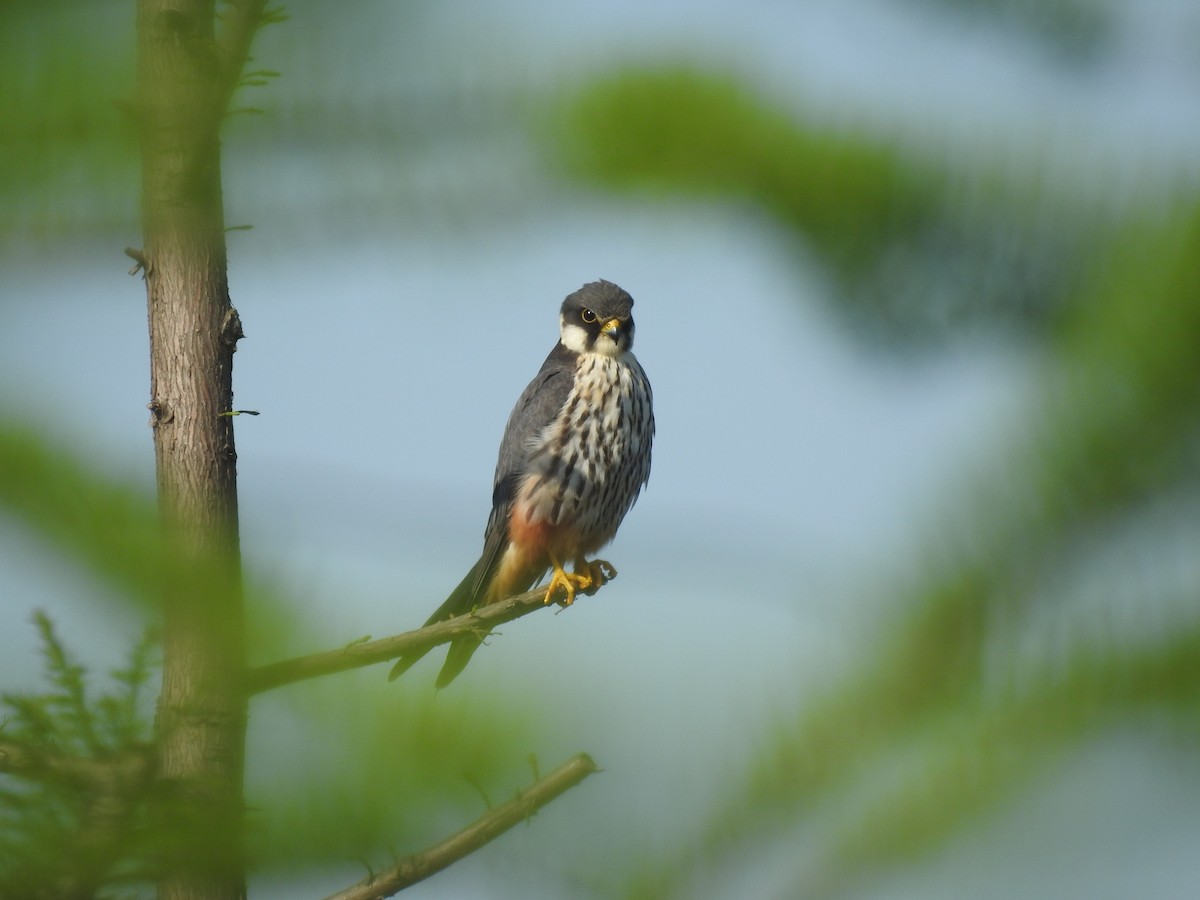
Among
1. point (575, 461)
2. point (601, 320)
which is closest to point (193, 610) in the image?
point (575, 461)

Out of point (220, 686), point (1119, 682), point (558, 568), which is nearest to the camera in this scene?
point (1119, 682)

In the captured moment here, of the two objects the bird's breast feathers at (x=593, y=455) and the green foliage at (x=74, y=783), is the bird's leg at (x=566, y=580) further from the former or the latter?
the green foliage at (x=74, y=783)

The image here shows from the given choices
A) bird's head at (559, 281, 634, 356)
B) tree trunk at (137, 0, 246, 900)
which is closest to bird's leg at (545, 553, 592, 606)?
bird's head at (559, 281, 634, 356)

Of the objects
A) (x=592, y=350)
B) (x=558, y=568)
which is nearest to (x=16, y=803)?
(x=558, y=568)

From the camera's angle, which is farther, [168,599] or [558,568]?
[558,568]

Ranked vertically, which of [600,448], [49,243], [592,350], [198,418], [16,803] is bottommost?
[16,803]

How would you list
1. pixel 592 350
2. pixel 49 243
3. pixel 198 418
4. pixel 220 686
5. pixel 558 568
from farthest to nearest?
1. pixel 592 350
2. pixel 558 568
3. pixel 198 418
4. pixel 49 243
5. pixel 220 686

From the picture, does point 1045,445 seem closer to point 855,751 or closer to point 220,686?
point 855,751

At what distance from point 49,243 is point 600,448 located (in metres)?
5.37

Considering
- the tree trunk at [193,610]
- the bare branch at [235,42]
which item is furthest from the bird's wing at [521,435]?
the bare branch at [235,42]

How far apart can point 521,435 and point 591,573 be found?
0.80 metres

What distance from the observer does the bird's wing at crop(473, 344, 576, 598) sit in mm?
6027

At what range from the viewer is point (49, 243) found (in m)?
0.78

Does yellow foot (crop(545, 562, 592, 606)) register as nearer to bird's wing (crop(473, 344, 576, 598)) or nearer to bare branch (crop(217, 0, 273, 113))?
bird's wing (crop(473, 344, 576, 598))
